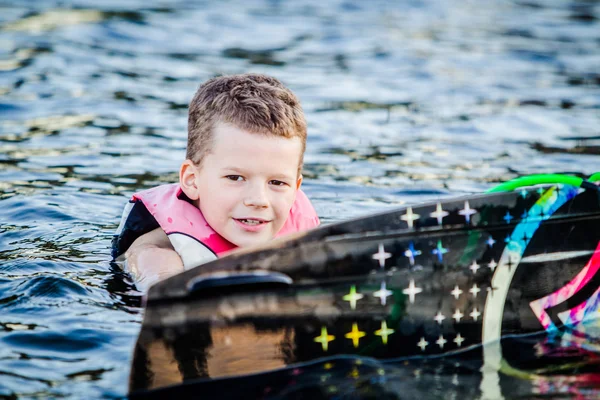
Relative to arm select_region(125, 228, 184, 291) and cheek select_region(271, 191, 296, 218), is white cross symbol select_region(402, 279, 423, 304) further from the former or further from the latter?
arm select_region(125, 228, 184, 291)

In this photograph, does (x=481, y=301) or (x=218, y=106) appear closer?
(x=481, y=301)

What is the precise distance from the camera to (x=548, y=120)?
8.20 m

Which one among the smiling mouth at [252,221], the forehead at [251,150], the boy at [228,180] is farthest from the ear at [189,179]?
the smiling mouth at [252,221]

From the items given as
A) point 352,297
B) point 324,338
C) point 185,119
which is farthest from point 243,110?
point 185,119

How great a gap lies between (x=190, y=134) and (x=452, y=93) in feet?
19.2

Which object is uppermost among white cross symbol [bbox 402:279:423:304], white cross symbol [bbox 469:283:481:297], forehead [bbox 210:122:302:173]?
forehead [bbox 210:122:302:173]

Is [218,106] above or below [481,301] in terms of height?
above

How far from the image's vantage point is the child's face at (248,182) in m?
3.54

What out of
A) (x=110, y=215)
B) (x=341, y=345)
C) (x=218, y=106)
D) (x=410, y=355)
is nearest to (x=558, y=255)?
(x=410, y=355)

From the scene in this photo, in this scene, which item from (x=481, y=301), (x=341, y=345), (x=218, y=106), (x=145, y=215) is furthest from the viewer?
(x=145, y=215)

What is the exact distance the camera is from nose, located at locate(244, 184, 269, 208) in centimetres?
353

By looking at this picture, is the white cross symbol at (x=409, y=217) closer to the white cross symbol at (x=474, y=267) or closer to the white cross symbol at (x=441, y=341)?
the white cross symbol at (x=474, y=267)

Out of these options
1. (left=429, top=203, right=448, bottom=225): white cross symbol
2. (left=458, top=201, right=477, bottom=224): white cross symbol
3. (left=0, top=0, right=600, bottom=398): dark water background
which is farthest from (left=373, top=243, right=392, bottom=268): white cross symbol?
(left=0, top=0, right=600, bottom=398): dark water background

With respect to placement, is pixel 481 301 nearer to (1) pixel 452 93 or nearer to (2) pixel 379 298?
(2) pixel 379 298
